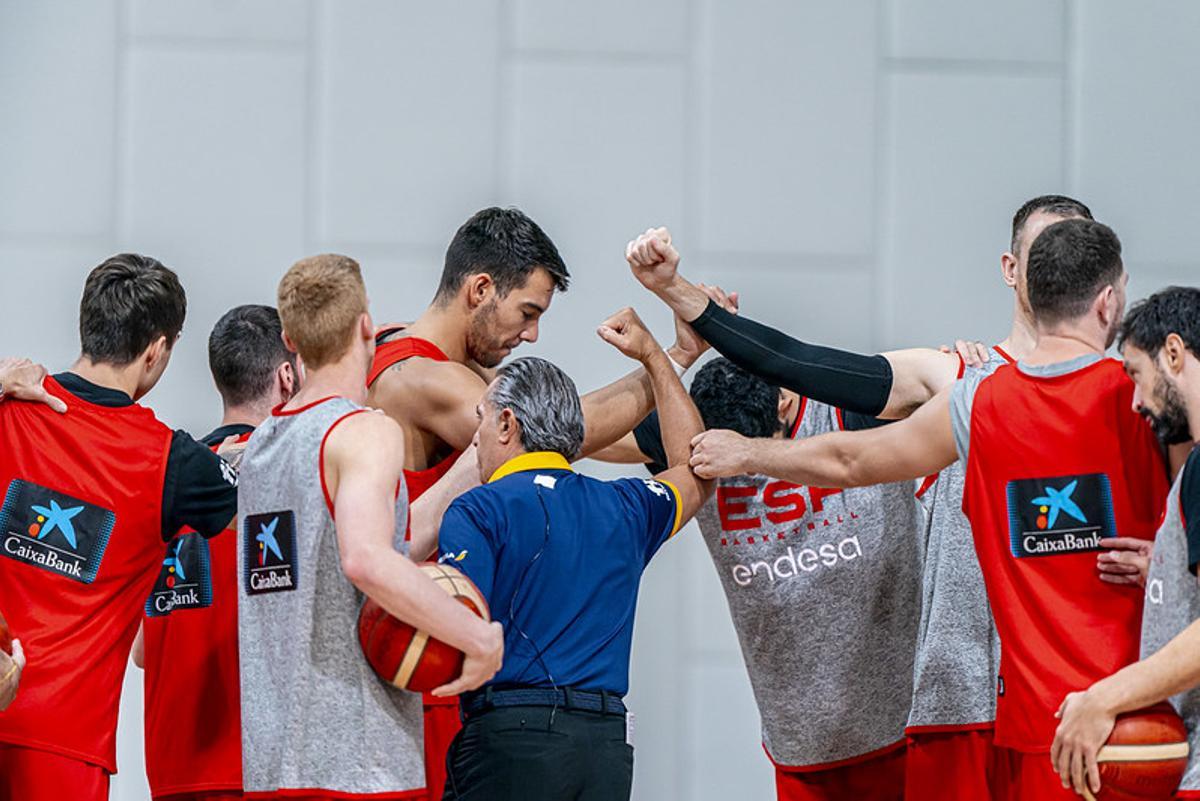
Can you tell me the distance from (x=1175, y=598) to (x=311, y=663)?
1853 mm

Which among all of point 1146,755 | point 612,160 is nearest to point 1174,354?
point 1146,755

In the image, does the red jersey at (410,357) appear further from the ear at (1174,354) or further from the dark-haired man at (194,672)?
the ear at (1174,354)

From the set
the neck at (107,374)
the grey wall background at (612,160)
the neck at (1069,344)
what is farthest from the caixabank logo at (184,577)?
the neck at (1069,344)

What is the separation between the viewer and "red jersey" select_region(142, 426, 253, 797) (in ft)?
13.6

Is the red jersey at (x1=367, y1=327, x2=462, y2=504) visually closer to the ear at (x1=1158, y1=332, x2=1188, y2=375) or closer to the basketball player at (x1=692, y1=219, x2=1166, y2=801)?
the basketball player at (x1=692, y1=219, x2=1166, y2=801)

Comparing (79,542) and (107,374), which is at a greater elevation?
(107,374)

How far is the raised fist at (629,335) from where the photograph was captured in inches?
166

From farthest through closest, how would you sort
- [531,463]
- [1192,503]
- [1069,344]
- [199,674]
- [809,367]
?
[199,674] → [809,367] → [531,463] → [1069,344] → [1192,503]

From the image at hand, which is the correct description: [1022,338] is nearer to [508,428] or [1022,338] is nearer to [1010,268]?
[1010,268]

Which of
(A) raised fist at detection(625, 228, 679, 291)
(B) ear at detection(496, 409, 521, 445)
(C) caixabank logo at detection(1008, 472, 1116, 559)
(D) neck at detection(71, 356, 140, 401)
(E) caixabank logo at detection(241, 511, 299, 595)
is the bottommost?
(E) caixabank logo at detection(241, 511, 299, 595)

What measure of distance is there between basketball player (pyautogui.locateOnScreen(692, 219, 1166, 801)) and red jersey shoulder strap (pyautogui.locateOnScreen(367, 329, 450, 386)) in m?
1.61

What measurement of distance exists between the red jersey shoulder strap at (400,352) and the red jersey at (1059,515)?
5.61 feet

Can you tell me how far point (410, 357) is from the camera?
4.46 meters

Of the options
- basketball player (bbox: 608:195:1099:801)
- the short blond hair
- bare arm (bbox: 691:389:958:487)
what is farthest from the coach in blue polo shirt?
basketball player (bbox: 608:195:1099:801)
